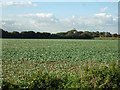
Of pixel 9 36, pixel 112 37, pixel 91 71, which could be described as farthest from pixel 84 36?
pixel 91 71

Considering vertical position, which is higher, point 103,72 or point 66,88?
point 103,72

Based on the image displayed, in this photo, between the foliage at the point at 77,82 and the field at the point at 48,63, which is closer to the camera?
the foliage at the point at 77,82

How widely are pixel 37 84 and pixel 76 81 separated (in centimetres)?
138

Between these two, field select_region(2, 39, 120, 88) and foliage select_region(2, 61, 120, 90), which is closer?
foliage select_region(2, 61, 120, 90)

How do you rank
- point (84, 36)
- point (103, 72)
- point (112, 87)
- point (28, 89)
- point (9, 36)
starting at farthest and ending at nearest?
1. point (84, 36)
2. point (9, 36)
3. point (103, 72)
4. point (112, 87)
5. point (28, 89)

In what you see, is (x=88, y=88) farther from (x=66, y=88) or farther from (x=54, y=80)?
(x=54, y=80)

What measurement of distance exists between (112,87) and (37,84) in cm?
269

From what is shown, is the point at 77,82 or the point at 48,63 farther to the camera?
the point at 48,63

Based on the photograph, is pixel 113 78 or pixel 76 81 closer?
pixel 76 81

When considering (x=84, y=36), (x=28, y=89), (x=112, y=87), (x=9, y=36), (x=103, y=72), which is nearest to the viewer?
(x=28, y=89)

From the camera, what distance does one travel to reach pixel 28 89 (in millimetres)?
5578

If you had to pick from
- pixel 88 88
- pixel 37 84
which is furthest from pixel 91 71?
pixel 37 84

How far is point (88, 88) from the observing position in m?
5.77

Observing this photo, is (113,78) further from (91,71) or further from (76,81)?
(76,81)
